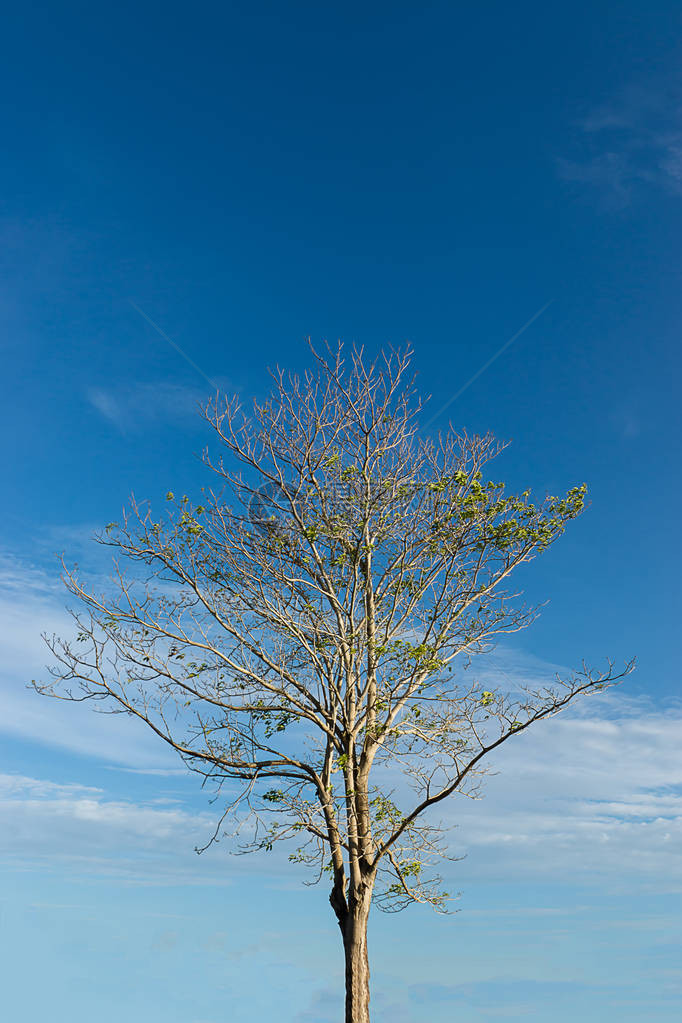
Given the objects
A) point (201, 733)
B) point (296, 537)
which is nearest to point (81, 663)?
point (201, 733)

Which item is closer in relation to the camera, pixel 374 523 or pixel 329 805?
pixel 329 805

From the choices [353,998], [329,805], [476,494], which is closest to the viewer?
[353,998]

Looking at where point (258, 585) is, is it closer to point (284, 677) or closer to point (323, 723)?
point (284, 677)

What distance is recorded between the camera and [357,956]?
1143 centimetres

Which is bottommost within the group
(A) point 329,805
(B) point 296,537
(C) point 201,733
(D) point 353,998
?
(D) point 353,998

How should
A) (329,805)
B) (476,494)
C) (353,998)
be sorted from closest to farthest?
1. (353,998)
2. (329,805)
3. (476,494)

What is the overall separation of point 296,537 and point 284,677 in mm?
2378

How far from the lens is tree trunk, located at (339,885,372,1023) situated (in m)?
11.2

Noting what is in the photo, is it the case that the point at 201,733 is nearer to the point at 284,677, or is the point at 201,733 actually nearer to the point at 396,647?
the point at 284,677

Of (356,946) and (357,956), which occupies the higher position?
(356,946)

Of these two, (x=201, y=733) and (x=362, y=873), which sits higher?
(x=201, y=733)

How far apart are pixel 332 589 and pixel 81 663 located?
14.3ft

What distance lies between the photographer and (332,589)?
43.6 feet

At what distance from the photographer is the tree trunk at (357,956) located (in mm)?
11211
